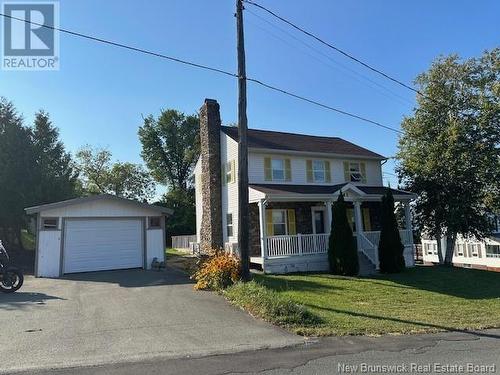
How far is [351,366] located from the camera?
20.5 feet

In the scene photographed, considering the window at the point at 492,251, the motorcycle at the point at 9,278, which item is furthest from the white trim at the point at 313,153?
the motorcycle at the point at 9,278

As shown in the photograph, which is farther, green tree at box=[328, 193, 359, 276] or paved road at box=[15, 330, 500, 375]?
green tree at box=[328, 193, 359, 276]

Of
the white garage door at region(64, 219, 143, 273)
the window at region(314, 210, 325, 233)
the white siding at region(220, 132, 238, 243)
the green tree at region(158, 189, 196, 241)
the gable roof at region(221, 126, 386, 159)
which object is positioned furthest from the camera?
the green tree at region(158, 189, 196, 241)

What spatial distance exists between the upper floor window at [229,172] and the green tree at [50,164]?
1170 cm

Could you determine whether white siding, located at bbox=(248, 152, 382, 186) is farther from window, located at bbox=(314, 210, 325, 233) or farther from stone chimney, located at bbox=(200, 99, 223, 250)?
stone chimney, located at bbox=(200, 99, 223, 250)

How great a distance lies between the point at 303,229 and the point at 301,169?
318 centimetres

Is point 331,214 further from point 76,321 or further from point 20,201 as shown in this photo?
point 20,201

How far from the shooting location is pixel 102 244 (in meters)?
18.5

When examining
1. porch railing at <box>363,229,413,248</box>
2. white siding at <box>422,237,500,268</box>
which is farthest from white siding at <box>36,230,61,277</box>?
white siding at <box>422,237,500,268</box>

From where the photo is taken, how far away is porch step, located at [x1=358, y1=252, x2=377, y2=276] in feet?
61.2

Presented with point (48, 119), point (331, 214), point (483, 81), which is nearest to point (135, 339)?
point (331, 214)

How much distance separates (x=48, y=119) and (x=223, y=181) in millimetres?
16359

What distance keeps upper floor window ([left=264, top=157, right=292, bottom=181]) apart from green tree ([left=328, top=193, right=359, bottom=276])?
440 cm

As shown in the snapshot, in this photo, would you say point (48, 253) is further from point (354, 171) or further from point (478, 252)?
point (478, 252)
